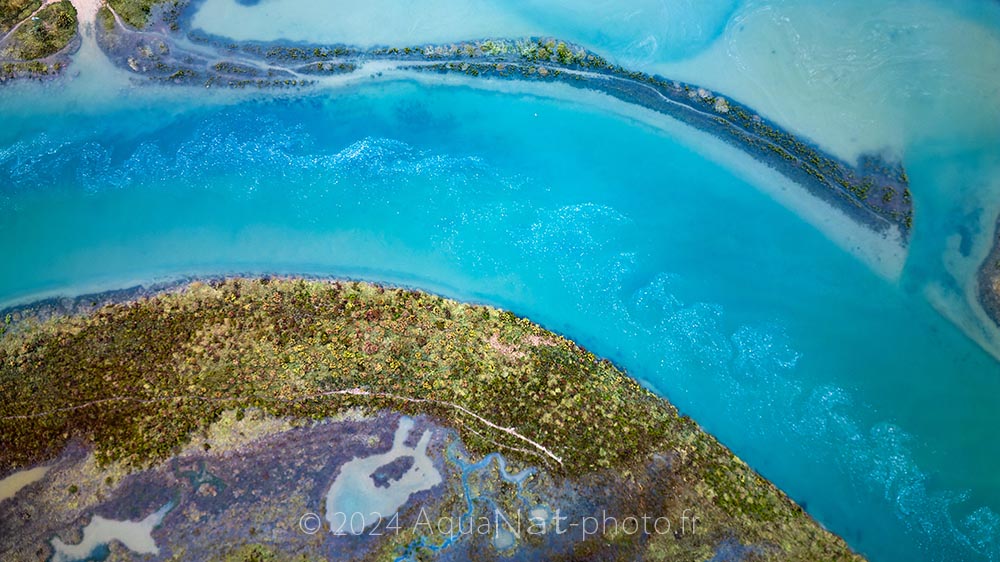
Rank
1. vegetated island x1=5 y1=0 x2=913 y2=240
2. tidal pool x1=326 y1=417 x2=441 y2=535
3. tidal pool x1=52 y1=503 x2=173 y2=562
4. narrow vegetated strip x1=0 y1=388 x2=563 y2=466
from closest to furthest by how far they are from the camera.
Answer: tidal pool x1=52 y1=503 x2=173 y2=562 < tidal pool x1=326 y1=417 x2=441 y2=535 < narrow vegetated strip x1=0 y1=388 x2=563 y2=466 < vegetated island x1=5 y1=0 x2=913 y2=240

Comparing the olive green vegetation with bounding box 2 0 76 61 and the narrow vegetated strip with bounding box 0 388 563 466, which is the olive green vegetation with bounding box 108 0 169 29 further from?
the narrow vegetated strip with bounding box 0 388 563 466

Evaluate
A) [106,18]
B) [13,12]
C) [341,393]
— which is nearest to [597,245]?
[341,393]

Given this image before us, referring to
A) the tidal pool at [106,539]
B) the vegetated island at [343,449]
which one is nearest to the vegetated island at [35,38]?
the vegetated island at [343,449]

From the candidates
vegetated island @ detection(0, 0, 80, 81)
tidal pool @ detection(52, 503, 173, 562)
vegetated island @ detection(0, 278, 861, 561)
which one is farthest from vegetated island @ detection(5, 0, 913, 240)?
tidal pool @ detection(52, 503, 173, 562)

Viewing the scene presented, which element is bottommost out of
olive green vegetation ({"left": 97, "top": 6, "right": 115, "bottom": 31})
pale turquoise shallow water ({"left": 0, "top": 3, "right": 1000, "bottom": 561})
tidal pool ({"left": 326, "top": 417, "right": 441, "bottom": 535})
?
tidal pool ({"left": 326, "top": 417, "right": 441, "bottom": 535})

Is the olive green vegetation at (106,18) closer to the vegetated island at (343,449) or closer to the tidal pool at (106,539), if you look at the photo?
the vegetated island at (343,449)

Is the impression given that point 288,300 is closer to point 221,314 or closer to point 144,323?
point 221,314

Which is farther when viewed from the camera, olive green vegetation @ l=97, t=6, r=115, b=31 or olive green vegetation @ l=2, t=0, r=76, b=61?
olive green vegetation @ l=97, t=6, r=115, b=31
